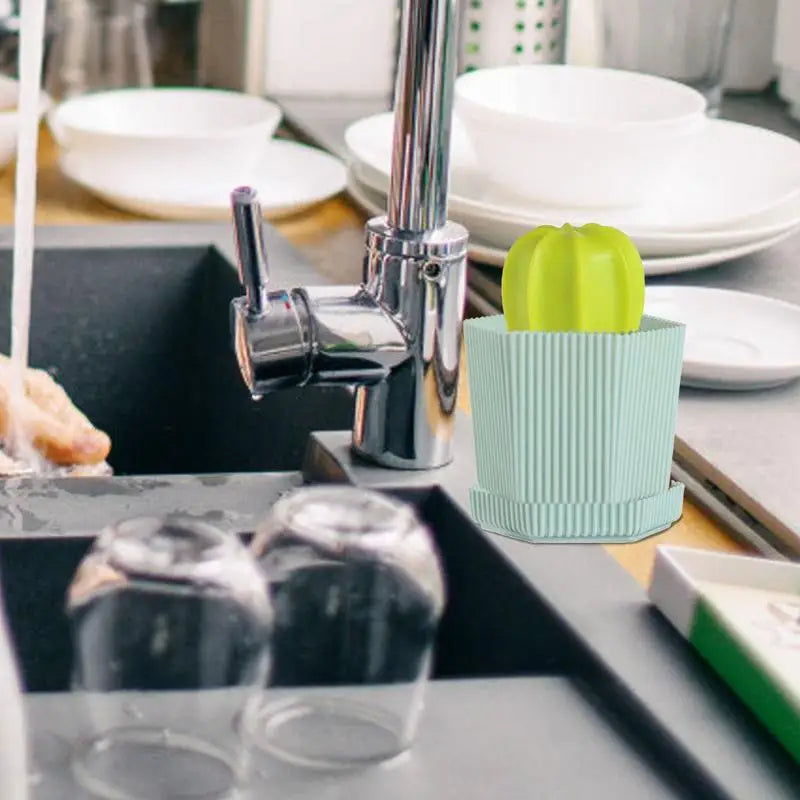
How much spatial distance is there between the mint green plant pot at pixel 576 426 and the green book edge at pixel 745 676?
0.19 feet

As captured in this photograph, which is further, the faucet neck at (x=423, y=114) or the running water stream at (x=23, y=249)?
the running water stream at (x=23, y=249)

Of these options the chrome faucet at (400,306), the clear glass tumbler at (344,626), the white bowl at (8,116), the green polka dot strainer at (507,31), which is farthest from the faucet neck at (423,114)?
the green polka dot strainer at (507,31)

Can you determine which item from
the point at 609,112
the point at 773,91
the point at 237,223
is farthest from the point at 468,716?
the point at 773,91

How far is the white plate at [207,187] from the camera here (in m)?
1.32

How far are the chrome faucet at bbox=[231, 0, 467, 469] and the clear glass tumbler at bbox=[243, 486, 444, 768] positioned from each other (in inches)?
8.0

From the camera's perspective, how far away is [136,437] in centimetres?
129

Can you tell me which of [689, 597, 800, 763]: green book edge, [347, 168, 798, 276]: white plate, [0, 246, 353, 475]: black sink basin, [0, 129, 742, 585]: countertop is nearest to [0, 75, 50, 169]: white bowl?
[0, 129, 742, 585]: countertop

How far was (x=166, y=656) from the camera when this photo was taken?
59 centimetres

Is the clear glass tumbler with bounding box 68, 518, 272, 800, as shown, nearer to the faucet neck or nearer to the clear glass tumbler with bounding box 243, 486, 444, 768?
the clear glass tumbler with bounding box 243, 486, 444, 768

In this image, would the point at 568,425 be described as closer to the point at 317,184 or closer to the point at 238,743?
the point at 238,743

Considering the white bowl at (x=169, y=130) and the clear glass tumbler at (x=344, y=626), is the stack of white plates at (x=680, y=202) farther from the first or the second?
the clear glass tumbler at (x=344, y=626)

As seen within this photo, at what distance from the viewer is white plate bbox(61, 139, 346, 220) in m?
1.32

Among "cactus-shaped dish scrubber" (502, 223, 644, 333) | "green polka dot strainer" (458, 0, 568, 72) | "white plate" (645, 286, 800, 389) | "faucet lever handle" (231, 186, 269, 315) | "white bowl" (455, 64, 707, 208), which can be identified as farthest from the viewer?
"green polka dot strainer" (458, 0, 568, 72)

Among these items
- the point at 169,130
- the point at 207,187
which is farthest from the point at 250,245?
the point at 169,130
